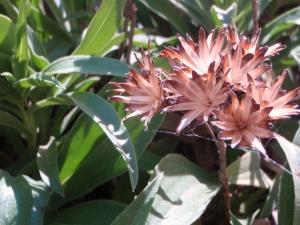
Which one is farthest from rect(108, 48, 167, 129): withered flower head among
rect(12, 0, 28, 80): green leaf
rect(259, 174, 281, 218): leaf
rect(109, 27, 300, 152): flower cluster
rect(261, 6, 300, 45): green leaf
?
rect(261, 6, 300, 45): green leaf

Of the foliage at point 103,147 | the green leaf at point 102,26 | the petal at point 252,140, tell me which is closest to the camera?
the petal at point 252,140

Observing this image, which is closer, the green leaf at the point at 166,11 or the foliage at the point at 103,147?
the foliage at the point at 103,147

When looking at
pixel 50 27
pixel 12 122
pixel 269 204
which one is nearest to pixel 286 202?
pixel 269 204

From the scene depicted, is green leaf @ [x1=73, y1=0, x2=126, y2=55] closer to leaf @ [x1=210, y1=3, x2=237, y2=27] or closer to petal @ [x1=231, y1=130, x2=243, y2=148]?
leaf @ [x1=210, y1=3, x2=237, y2=27]

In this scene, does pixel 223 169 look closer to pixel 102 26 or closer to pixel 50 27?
pixel 102 26

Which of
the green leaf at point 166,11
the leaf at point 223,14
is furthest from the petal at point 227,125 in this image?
the green leaf at point 166,11

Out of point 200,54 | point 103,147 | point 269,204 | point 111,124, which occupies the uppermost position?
point 200,54

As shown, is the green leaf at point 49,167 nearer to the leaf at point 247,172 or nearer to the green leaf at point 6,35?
the green leaf at point 6,35
